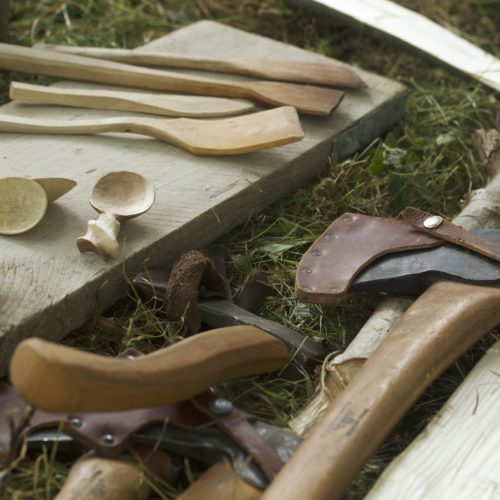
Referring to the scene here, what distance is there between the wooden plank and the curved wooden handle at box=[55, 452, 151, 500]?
14.9 inches

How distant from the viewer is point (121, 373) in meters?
1.29

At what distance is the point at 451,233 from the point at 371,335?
0.90 ft

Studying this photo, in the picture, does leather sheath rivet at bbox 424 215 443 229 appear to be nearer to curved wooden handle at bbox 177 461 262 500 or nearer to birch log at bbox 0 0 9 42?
curved wooden handle at bbox 177 461 262 500

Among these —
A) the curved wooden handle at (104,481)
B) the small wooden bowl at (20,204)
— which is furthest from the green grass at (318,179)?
the small wooden bowl at (20,204)

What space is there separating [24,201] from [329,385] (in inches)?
29.8

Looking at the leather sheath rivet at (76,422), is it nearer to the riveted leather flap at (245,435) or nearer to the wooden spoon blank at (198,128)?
the riveted leather flap at (245,435)

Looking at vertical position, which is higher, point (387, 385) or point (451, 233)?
point (451, 233)

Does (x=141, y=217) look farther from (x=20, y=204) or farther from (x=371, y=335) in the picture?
(x=371, y=335)

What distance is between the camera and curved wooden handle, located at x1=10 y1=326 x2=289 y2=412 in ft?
4.08

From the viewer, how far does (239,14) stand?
125 inches

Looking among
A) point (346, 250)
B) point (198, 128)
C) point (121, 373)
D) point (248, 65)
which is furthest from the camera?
point (248, 65)

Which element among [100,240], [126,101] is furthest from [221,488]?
[126,101]

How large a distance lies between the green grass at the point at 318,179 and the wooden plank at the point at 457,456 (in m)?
0.07

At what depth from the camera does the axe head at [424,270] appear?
1.72 metres
